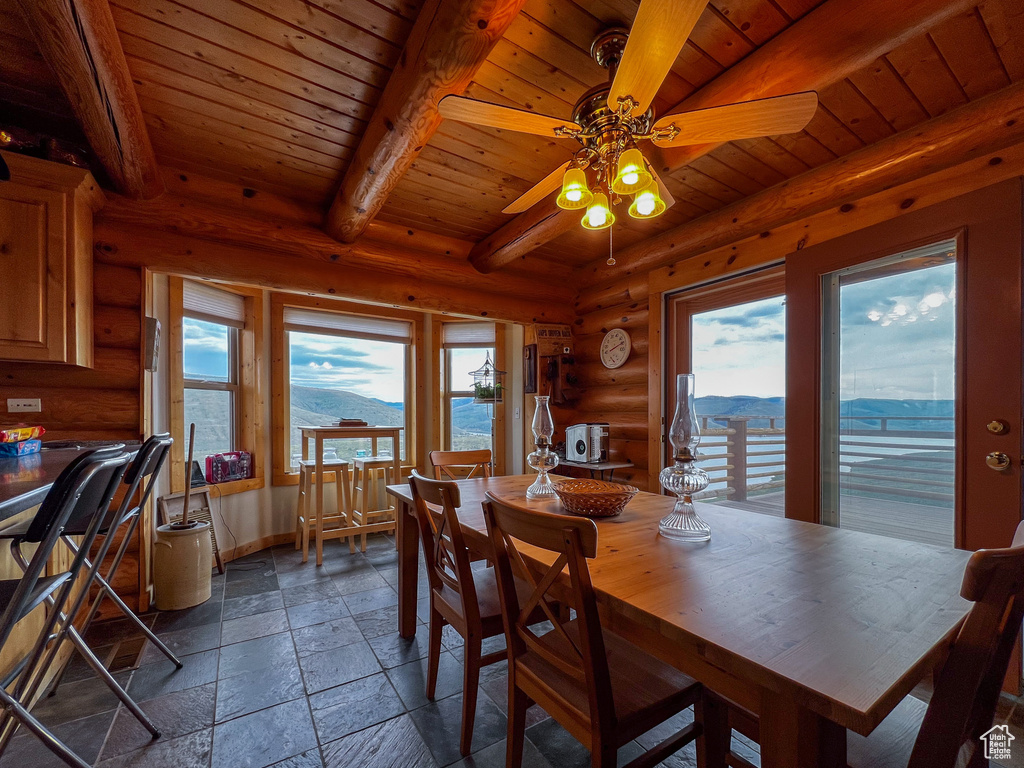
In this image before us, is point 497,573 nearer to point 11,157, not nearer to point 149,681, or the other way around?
point 149,681

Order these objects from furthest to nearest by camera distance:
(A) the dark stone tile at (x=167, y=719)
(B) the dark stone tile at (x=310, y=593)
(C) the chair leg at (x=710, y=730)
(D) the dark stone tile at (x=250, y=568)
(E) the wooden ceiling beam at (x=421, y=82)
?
(D) the dark stone tile at (x=250, y=568) → (B) the dark stone tile at (x=310, y=593) → (A) the dark stone tile at (x=167, y=719) → (E) the wooden ceiling beam at (x=421, y=82) → (C) the chair leg at (x=710, y=730)

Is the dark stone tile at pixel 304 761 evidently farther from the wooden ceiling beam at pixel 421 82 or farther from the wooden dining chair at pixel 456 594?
the wooden ceiling beam at pixel 421 82

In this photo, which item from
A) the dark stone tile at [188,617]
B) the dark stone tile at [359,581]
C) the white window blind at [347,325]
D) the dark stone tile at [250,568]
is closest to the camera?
the dark stone tile at [188,617]

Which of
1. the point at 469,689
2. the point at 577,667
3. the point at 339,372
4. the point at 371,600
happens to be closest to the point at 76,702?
the point at 371,600

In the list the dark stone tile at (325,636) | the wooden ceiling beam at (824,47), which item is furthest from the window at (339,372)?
the wooden ceiling beam at (824,47)

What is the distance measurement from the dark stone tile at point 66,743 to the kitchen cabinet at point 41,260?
158cm

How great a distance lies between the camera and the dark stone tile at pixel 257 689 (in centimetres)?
178

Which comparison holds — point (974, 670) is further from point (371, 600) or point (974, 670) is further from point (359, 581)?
point (359, 581)

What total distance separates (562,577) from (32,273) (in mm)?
2771

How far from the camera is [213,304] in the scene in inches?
138

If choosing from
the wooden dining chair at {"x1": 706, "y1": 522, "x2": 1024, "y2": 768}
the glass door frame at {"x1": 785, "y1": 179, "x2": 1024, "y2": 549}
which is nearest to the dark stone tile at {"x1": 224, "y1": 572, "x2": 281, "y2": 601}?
the wooden dining chair at {"x1": 706, "y1": 522, "x2": 1024, "y2": 768}

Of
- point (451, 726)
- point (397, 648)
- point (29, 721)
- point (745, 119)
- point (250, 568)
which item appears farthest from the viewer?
point (250, 568)

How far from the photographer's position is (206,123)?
2184mm

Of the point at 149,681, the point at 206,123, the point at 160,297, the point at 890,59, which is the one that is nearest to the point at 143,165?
the point at 206,123
